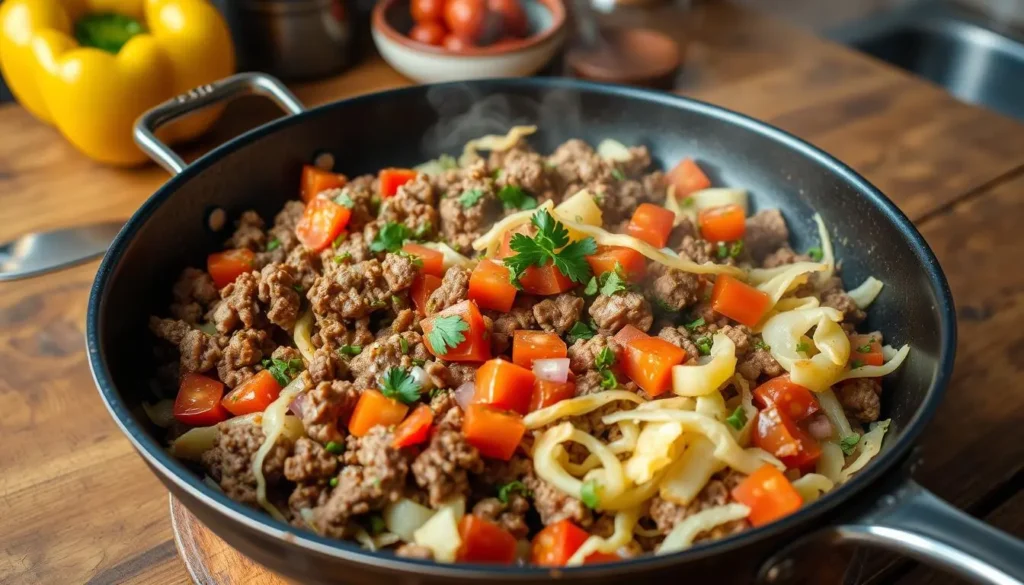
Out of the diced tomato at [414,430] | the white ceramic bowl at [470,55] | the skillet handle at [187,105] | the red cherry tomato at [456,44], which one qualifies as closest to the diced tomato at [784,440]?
the diced tomato at [414,430]

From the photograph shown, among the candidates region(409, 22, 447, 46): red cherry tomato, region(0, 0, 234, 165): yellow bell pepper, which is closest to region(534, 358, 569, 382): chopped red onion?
region(0, 0, 234, 165): yellow bell pepper

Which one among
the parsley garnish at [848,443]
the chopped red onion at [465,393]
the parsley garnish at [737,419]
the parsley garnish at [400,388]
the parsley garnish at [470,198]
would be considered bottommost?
the parsley garnish at [848,443]

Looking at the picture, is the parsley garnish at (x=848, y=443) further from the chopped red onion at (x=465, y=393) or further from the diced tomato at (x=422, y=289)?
the diced tomato at (x=422, y=289)

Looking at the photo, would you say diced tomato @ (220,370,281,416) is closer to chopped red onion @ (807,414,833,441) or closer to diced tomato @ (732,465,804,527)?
diced tomato @ (732,465,804,527)

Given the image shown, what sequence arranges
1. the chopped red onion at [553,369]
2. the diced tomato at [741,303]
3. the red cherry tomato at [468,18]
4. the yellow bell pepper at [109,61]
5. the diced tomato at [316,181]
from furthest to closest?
the red cherry tomato at [468,18] → the yellow bell pepper at [109,61] → the diced tomato at [316,181] → the diced tomato at [741,303] → the chopped red onion at [553,369]

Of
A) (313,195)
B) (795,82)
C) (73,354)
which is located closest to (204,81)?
(313,195)

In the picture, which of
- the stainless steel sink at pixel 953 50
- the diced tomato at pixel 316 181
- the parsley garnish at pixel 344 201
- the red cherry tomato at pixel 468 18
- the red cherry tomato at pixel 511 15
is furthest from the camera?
the stainless steel sink at pixel 953 50

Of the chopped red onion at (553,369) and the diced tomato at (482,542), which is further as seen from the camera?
the chopped red onion at (553,369)

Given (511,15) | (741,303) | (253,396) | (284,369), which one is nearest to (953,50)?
(511,15)
